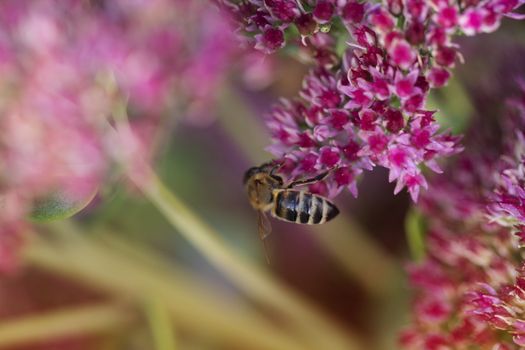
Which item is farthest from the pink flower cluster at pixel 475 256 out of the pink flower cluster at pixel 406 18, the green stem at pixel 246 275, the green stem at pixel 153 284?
the green stem at pixel 153 284

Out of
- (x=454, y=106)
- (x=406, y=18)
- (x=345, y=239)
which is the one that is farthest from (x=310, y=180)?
(x=345, y=239)

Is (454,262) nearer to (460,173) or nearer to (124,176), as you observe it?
(460,173)

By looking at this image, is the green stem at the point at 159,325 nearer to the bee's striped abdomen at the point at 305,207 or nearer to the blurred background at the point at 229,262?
the blurred background at the point at 229,262

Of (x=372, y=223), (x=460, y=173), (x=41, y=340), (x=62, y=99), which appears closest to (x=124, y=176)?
(x=62, y=99)

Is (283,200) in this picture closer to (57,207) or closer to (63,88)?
(57,207)

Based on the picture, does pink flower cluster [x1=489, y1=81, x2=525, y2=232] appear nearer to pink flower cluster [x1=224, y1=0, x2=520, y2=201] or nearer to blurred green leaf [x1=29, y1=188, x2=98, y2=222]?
pink flower cluster [x1=224, y1=0, x2=520, y2=201]
